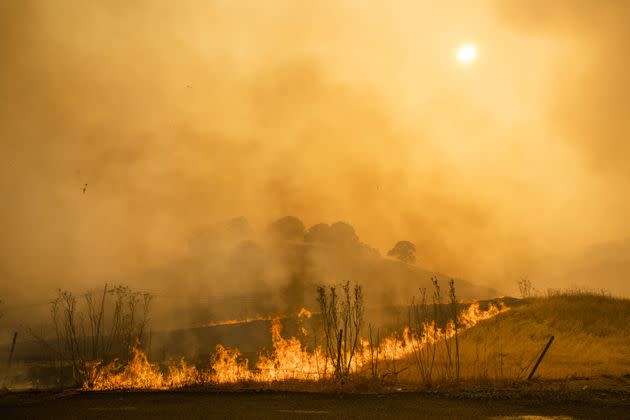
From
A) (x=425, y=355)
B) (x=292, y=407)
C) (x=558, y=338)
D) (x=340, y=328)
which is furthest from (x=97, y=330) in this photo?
(x=558, y=338)

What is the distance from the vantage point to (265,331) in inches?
2475

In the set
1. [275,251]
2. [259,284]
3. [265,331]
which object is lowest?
[265,331]

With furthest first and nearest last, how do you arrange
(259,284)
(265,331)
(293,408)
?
(259,284)
(265,331)
(293,408)

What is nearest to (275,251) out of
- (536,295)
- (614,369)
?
(536,295)

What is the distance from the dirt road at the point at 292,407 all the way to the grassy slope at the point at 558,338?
920 centimetres

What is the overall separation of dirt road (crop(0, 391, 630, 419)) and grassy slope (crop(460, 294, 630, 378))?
920 centimetres

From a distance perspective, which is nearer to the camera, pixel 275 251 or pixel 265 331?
pixel 265 331

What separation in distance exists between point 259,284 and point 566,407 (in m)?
94.9

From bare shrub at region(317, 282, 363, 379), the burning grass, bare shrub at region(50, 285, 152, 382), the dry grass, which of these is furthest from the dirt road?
the dry grass

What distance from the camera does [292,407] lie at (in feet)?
40.8

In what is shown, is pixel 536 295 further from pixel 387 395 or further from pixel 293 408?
pixel 293 408

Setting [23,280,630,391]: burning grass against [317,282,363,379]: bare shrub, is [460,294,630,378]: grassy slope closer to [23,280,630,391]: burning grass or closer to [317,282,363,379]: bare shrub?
[23,280,630,391]: burning grass

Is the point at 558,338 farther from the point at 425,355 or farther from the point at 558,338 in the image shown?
the point at 425,355

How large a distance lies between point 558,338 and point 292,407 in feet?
81.9
